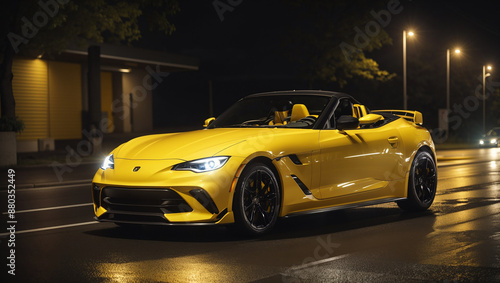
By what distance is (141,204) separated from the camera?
26.0 ft

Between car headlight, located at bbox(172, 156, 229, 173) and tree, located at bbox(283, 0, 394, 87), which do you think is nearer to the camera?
car headlight, located at bbox(172, 156, 229, 173)

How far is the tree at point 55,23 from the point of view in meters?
24.5

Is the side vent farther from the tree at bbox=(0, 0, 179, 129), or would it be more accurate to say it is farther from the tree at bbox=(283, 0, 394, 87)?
the tree at bbox=(283, 0, 394, 87)

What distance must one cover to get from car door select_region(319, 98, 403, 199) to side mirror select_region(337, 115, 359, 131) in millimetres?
70

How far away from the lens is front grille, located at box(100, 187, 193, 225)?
7770 mm

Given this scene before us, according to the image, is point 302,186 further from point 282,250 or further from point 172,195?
point 172,195

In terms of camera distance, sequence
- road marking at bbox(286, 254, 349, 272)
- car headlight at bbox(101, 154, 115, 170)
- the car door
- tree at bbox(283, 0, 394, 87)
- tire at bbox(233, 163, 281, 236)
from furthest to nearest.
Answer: tree at bbox(283, 0, 394, 87) < the car door < car headlight at bbox(101, 154, 115, 170) < tire at bbox(233, 163, 281, 236) < road marking at bbox(286, 254, 349, 272)

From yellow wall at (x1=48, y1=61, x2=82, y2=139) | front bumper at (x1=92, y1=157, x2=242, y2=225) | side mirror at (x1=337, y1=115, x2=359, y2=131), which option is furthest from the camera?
yellow wall at (x1=48, y1=61, x2=82, y2=139)

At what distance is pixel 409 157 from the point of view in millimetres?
10180

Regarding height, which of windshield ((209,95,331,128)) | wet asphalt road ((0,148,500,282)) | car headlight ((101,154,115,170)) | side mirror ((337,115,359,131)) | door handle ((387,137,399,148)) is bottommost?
wet asphalt road ((0,148,500,282))

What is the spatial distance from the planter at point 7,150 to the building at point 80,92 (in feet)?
27.0

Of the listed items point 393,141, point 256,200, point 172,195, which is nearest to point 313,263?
point 256,200

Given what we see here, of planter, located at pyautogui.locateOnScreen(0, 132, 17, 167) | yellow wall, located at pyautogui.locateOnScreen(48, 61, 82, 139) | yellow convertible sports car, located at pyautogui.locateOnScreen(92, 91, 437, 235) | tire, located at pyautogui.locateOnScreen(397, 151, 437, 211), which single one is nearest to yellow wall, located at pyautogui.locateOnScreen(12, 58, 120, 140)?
yellow wall, located at pyautogui.locateOnScreen(48, 61, 82, 139)

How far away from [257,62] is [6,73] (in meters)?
62.0
